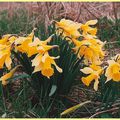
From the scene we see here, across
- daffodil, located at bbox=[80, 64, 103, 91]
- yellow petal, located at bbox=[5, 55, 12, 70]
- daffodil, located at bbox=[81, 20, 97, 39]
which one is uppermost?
daffodil, located at bbox=[81, 20, 97, 39]

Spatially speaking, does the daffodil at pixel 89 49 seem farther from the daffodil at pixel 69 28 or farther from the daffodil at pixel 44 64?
the daffodil at pixel 44 64

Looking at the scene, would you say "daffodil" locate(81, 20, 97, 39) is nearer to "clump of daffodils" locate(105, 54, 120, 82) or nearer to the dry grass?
"clump of daffodils" locate(105, 54, 120, 82)

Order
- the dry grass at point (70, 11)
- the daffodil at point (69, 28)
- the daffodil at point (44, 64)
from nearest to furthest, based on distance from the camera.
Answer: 1. the daffodil at point (44, 64)
2. the daffodil at point (69, 28)
3. the dry grass at point (70, 11)

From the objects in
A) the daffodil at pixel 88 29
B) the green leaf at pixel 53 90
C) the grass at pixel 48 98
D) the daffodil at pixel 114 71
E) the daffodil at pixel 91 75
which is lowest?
the grass at pixel 48 98

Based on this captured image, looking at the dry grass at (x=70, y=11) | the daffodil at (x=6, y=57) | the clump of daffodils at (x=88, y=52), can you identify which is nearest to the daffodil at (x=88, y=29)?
the clump of daffodils at (x=88, y=52)

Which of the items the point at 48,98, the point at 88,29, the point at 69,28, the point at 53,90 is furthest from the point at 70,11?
the point at 53,90

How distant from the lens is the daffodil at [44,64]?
2.14 m

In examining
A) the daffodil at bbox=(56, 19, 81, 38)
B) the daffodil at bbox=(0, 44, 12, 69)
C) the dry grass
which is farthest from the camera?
the dry grass

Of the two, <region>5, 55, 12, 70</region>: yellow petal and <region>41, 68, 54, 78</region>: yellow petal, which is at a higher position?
<region>5, 55, 12, 70</region>: yellow petal

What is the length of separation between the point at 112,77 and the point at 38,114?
1.43 feet

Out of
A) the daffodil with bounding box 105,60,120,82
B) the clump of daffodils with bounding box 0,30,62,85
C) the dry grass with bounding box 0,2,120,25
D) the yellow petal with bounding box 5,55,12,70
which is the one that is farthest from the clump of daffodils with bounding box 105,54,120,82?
the dry grass with bounding box 0,2,120,25

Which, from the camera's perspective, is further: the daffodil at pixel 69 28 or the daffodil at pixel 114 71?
the daffodil at pixel 69 28

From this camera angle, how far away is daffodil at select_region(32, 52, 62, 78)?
2139 mm

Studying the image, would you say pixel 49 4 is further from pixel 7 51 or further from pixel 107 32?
pixel 7 51
